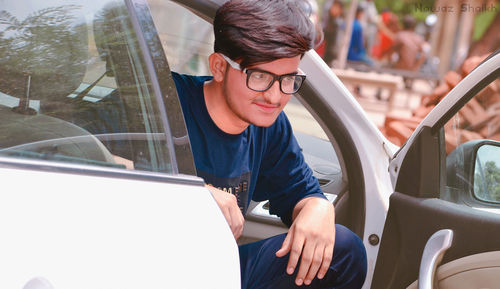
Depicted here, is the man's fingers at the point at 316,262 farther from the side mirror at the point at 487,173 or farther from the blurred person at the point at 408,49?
the blurred person at the point at 408,49

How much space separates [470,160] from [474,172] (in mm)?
53

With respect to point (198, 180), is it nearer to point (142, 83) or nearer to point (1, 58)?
point (142, 83)

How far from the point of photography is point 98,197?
99cm

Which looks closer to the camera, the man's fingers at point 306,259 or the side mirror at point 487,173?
the man's fingers at point 306,259

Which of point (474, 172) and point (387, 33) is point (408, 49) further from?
point (474, 172)

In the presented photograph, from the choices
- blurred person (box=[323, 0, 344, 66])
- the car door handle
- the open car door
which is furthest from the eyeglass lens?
blurred person (box=[323, 0, 344, 66])

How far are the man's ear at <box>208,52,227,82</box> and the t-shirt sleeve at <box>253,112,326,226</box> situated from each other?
300 mm

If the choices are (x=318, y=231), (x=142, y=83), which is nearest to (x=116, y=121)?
(x=142, y=83)

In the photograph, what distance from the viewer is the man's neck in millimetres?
1806

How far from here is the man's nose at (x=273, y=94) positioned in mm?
1688

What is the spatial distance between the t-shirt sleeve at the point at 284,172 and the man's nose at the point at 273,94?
11.4 inches

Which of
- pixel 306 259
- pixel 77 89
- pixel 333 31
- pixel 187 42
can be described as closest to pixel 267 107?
pixel 306 259

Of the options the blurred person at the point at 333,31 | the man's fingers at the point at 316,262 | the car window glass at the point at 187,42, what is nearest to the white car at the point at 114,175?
the man's fingers at the point at 316,262

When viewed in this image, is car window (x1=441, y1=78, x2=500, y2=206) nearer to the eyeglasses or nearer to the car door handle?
the car door handle
